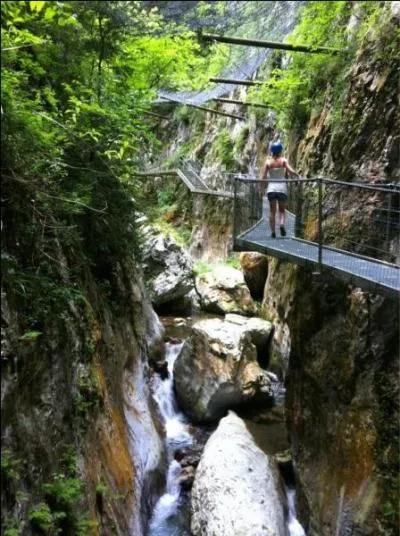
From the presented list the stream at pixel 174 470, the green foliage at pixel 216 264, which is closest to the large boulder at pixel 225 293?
the green foliage at pixel 216 264

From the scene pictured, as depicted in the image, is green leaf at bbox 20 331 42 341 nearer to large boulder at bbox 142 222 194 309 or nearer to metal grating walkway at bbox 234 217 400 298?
metal grating walkway at bbox 234 217 400 298

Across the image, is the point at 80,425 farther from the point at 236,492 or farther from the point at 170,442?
the point at 170,442

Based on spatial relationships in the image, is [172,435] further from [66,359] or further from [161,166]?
[161,166]

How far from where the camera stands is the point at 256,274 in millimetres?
17250

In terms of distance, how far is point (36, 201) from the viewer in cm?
495

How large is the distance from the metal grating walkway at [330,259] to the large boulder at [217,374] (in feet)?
11.9

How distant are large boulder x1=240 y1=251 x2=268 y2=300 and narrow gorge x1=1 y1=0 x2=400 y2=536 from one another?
5.95 metres

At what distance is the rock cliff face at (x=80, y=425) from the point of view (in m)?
3.77

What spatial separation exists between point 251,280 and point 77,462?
1295cm

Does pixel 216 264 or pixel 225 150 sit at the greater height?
pixel 225 150

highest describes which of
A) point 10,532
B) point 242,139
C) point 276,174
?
point 242,139

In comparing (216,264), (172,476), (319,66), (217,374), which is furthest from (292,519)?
(216,264)

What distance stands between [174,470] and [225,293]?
26.0 ft

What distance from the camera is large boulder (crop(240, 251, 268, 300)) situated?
17172mm
